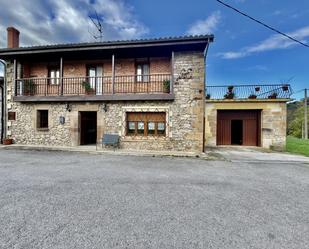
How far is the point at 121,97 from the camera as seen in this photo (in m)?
10.0

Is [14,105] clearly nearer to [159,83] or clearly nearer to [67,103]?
[67,103]

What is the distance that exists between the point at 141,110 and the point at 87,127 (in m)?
4.70

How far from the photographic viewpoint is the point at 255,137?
43.2 feet

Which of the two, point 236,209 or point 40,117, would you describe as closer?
point 236,209

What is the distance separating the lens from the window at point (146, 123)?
33.2 feet

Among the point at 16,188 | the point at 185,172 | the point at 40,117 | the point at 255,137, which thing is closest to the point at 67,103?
the point at 40,117

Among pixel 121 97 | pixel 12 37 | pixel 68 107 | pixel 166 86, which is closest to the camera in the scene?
pixel 121 97

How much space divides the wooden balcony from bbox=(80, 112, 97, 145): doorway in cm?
156

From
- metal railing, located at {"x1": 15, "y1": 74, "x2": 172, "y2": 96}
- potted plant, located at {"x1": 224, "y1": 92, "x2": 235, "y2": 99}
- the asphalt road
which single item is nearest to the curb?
the asphalt road

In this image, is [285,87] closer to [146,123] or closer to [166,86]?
[166,86]

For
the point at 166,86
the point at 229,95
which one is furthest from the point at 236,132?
the point at 166,86

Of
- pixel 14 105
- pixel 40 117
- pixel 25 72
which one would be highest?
pixel 25 72

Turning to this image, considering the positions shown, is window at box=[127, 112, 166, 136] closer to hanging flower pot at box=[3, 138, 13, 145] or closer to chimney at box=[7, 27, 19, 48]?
hanging flower pot at box=[3, 138, 13, 145]

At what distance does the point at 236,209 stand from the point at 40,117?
12180mm
